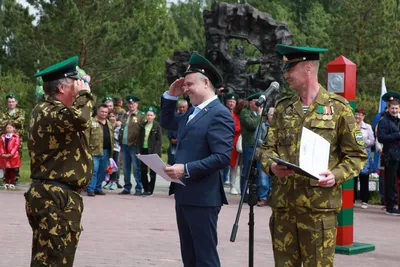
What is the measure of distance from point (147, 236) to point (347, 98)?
3.34 m

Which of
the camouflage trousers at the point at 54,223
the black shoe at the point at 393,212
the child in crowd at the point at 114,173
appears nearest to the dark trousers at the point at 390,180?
the black shoe at the point at 393,212

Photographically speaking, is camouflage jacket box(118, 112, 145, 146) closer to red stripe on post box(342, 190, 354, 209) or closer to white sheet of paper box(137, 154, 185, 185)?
red stripe on post box(342, 190, 354, 209)

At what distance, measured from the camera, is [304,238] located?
215 inches

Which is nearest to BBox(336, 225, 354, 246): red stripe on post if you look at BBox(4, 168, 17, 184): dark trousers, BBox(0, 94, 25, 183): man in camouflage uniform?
BBox(4, 168, 17, 184): dark trousers

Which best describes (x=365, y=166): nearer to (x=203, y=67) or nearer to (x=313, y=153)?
(x=203, y=67)

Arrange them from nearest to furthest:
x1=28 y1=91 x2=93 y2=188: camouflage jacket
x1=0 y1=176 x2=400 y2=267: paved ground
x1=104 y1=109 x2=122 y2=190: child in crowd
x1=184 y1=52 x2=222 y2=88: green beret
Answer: x1=28 y1=91 x2=93 y2=188: camouflage jacket < x1=184 y1=52 x2=222 y2=88: green beret < x1=0 y1=176 x2=400 y2=267: paved ground < x1=104 y1=109 x2=122 y2=190: child in crowd

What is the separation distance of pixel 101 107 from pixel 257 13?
8297 millimetres

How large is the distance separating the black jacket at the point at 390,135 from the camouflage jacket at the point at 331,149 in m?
8.53

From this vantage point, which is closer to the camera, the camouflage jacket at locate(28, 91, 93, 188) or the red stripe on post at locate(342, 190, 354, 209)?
the camouflage jacket at locate(28, 91, 93, 188)

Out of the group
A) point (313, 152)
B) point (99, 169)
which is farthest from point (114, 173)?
point (313, 152)

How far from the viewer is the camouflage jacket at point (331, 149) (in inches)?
214

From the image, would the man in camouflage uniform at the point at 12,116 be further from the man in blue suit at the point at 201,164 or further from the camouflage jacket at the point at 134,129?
the man in blue suit at the point at 201,164

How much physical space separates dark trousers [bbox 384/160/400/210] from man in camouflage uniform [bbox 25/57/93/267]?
9.11m

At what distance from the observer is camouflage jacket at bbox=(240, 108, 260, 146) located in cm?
1548
